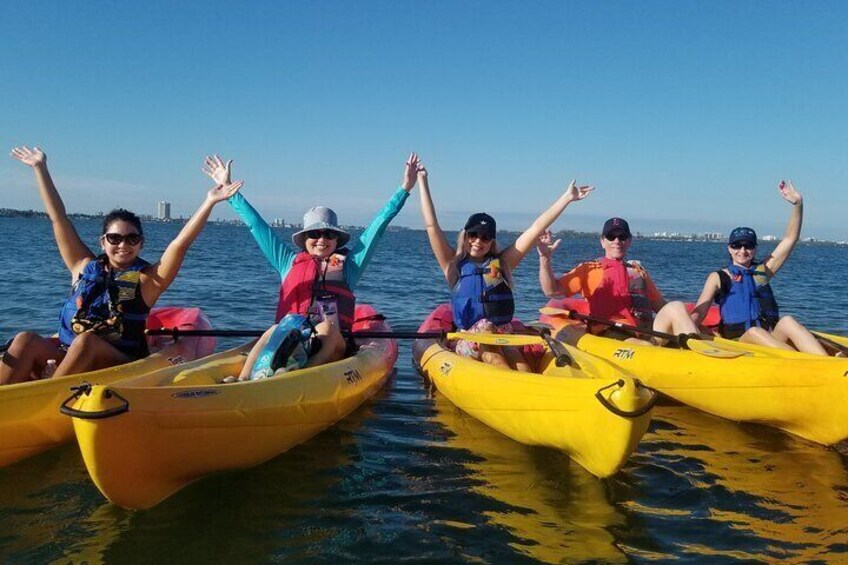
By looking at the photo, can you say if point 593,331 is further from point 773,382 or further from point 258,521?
point 258,521

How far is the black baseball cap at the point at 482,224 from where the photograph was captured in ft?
19.8

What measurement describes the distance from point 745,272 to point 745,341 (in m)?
0.78

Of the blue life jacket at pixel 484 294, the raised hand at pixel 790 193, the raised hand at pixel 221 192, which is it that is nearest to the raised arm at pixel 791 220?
the raised hand at pixel 790 193

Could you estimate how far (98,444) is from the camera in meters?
3.13

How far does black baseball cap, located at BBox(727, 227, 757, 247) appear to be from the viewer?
674 cm

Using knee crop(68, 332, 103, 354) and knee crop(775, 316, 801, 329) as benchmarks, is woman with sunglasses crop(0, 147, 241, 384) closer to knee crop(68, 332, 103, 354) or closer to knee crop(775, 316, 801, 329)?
knee crop(68, 332, 103, 354)

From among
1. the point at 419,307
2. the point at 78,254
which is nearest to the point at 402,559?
the point at 78,254

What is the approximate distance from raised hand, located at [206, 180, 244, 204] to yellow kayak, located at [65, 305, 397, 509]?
1178mm

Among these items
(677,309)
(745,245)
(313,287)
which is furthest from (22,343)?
(745,245)

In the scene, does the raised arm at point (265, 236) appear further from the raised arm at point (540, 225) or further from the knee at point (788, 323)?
the knee at point (788, 323)

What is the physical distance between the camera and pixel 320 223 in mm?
A: 6121

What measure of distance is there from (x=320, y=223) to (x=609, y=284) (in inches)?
121

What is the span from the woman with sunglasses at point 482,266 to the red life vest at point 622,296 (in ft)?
3.78

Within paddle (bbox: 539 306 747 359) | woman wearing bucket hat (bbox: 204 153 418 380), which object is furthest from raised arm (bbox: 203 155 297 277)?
paddle (bbox: 539 306 747 359)
